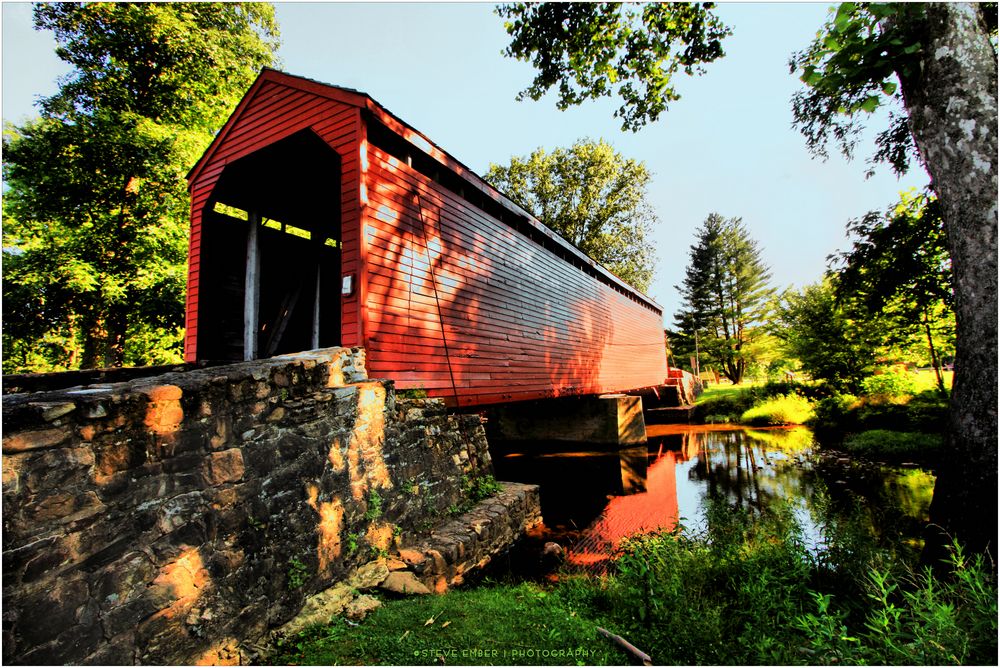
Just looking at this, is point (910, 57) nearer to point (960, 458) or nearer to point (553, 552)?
point (960, 458)

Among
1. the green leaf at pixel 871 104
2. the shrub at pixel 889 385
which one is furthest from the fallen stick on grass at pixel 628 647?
the shrub at pixel 889 385

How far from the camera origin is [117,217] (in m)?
12.3

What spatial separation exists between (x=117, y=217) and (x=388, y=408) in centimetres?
1377

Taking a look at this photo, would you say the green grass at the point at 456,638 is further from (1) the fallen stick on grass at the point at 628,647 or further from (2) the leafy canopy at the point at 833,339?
(2) the leafy canopy at the point at 833,339

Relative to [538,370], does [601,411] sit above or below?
below

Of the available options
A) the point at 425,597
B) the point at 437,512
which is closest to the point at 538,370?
the point at 437,512

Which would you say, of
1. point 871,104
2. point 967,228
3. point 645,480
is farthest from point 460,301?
point 645,480

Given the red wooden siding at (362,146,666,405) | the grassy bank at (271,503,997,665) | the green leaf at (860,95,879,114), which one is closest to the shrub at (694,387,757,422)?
the red wooden siding at (362,146,666,405)

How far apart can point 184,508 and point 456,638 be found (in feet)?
6.41

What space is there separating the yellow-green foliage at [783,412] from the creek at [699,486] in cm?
99

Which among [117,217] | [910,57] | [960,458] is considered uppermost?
[117,217]

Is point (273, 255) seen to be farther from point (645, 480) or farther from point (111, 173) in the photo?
point (645, 480)

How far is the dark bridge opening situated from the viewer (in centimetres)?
661

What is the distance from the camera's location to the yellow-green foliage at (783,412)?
1549 centimetres
